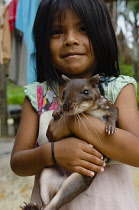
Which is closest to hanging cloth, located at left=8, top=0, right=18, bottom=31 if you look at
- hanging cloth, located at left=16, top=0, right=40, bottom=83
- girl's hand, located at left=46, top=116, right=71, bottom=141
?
hanging cloth, located at left=16, top=0, right=40, bottom=83

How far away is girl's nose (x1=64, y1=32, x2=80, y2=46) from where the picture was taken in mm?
1932

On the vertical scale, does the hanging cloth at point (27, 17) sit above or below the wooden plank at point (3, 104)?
above

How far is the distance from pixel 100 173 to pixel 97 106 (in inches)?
17.4

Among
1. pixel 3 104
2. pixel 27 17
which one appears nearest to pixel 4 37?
pixel 27 17

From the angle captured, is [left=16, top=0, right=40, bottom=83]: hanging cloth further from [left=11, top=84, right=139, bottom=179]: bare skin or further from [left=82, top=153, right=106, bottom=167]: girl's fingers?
[left=82, top=153, right=106, bottom=167]: girl's fingers

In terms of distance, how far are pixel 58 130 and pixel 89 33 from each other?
0.76 meters

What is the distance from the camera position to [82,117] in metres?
1.75

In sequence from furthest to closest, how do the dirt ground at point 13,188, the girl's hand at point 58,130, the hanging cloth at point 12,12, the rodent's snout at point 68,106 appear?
the hanging cloth at point 12,12, the dirt ground at point 13,188, the girl's hand at point 58,130, the rodent's snout at point 68,106

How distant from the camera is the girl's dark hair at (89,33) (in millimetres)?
1985

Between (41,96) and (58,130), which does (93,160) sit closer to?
(58,130)

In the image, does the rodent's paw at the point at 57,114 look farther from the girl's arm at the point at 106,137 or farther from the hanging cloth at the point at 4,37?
the hanging cloth at the point at 4,37

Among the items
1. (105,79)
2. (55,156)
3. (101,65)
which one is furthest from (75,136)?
(101,65)

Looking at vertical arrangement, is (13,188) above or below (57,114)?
below

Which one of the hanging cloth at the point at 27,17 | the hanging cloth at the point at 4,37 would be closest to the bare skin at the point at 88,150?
the hanging cloth at the point at 27,17
